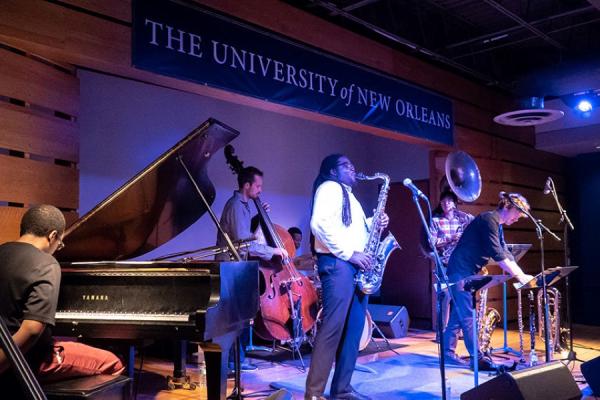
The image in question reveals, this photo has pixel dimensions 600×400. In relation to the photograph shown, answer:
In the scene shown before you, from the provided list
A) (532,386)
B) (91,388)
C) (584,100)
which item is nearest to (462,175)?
(532,386)

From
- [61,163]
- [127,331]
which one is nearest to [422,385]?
[127,331]

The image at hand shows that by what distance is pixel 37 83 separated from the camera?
4.23 m

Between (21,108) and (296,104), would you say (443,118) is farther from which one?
(21,108)

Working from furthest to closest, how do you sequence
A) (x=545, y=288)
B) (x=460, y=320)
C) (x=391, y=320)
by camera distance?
(x=391, y=320) < (x=460, y=320) < (x=545, y=288)

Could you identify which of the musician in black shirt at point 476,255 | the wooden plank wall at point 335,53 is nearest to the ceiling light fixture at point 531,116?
the wooden plank wall at point 335,53

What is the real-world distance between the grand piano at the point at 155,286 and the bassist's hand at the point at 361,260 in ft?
2.17

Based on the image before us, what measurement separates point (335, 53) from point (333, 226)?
3.18m

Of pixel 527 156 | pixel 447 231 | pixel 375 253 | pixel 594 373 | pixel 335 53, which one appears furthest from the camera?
pixel 527 156

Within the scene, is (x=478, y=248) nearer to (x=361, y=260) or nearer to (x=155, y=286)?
(x=361, y=260)

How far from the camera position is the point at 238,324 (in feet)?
10.7

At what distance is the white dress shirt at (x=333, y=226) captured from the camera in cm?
376

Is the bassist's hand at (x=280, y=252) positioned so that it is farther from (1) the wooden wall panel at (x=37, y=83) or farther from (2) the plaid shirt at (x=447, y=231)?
(2) the plaid shirt at (x=447, y=231)

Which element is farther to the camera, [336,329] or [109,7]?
[109,7]

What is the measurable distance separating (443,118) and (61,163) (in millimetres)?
5158
